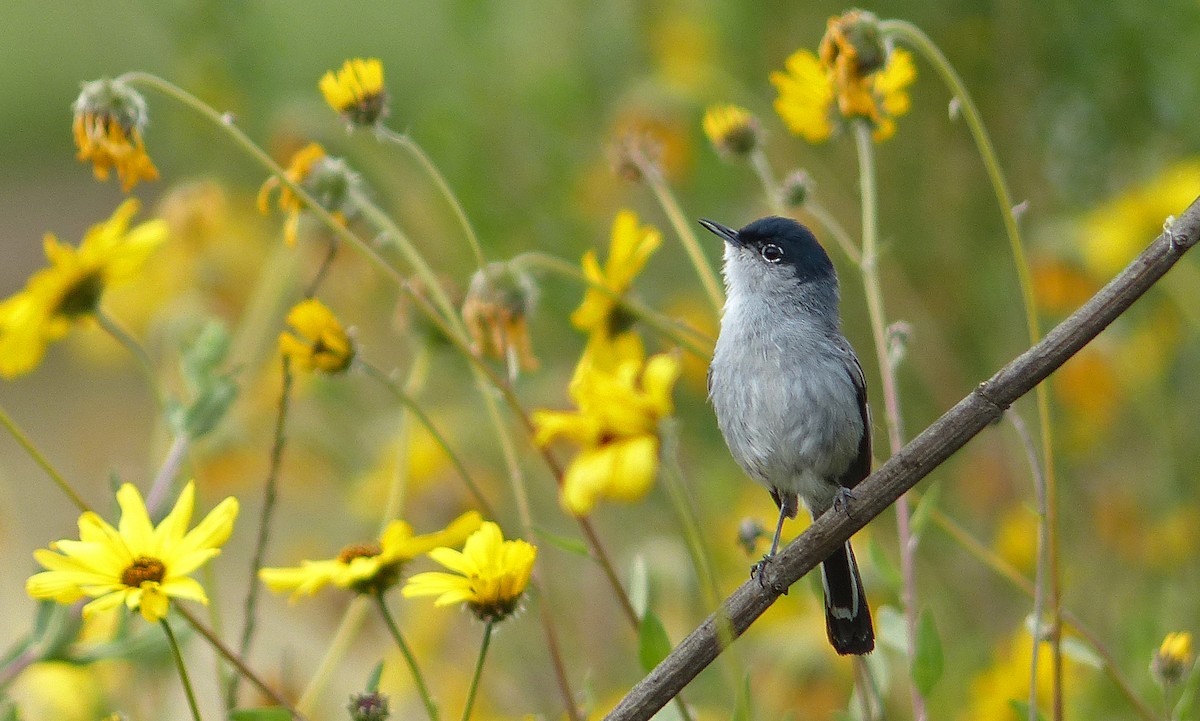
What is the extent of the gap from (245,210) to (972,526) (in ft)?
7.61

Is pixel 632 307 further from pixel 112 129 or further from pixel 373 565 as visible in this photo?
pixel 112 129

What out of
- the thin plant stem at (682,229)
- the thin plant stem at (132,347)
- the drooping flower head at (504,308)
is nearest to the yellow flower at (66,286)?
the thin plant stem at (132,347)

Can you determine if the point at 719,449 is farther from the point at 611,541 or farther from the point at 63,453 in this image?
the point at 63,453

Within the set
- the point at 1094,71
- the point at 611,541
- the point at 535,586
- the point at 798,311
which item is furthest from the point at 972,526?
the point at 535,586

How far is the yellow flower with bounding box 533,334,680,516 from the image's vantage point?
1106 millimetres

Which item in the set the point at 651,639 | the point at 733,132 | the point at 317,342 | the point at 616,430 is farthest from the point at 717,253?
the point at 616,430

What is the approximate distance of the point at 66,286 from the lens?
70.7 inches

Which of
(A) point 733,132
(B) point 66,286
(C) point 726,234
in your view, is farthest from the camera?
(C) point 726,234

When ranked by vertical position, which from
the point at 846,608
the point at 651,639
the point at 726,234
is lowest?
the point at 651,639

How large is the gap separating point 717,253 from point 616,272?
1.89 metres

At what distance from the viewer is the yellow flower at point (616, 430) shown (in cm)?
111

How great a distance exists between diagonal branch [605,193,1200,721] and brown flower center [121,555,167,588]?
0.52m

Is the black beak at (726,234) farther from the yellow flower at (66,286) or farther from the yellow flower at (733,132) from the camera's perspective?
the yellow flower at (66,286)

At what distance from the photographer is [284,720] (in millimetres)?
1235
